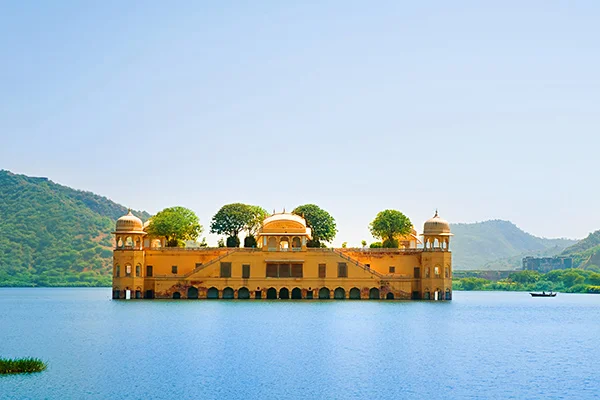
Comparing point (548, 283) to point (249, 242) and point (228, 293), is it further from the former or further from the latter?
point (228, 293)

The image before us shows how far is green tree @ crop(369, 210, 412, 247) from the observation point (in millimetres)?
75125

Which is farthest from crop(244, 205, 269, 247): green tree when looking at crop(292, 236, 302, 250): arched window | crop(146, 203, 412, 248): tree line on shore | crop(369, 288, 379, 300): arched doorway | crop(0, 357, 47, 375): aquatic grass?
crop(0, 357, 47, 375): aquatic grass

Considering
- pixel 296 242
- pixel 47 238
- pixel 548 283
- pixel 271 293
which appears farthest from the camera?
pixel 47 238

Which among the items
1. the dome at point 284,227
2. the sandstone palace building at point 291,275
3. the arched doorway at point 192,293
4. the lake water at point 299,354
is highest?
the dome at point 284,227

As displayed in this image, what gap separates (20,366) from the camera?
2783cm

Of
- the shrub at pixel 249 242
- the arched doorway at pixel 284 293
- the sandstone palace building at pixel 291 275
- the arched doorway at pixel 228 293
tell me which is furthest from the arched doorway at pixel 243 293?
the shrub at pixel 249 242

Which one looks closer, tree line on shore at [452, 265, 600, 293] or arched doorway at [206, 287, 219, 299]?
arched doorway at [206, 287, 219, 299]

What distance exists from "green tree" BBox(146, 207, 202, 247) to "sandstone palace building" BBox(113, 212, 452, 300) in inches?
181

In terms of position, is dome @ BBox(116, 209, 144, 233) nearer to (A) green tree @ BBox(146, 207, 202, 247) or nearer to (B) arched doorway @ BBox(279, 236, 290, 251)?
(A) green tree @ BBox(146, 207, 202, 247)

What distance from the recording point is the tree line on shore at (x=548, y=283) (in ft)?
393

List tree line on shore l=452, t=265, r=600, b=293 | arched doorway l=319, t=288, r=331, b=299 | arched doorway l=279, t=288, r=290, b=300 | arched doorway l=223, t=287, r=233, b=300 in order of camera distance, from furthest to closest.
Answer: tree line on shore l=452, t=265, r=600, b=293
arched doorway l=223, t=287, r=233, b=300
arched doorway l=279, t=288, r=290, b=300
arched doorway l=319, t=288, r=331, b=299

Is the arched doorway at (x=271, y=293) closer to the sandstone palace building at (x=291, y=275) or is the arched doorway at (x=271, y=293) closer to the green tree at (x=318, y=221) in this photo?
the sandstone palace building at (x=291, y=275)

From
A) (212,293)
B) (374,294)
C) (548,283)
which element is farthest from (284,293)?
(548,283)

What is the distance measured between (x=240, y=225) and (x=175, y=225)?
241 inches
